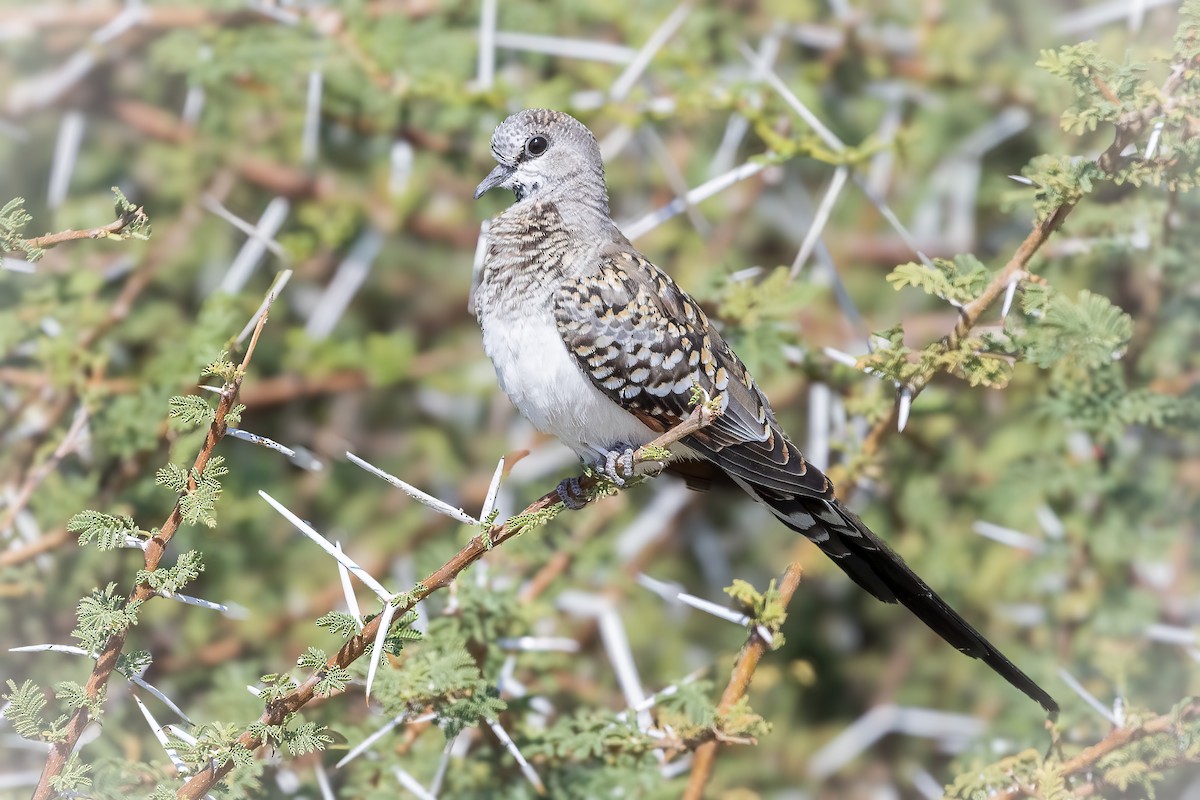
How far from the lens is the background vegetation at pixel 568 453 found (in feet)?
7.66

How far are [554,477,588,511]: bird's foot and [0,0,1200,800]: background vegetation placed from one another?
0.25 metres

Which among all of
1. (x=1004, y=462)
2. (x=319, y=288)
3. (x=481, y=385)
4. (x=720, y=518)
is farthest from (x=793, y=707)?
(x=319, y=288)

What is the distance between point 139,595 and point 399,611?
0.41 meters

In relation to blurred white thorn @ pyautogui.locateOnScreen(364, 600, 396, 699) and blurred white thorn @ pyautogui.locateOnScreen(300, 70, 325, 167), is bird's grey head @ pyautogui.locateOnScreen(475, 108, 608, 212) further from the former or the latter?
blurred white thorn @ pyautogui.locateOnScreen(364, 600, 396, 699)

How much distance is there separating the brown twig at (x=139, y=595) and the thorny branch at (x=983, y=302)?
3.58ft

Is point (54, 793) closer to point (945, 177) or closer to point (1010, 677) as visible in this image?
point (1010, 677)

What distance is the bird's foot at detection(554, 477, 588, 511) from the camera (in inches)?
104

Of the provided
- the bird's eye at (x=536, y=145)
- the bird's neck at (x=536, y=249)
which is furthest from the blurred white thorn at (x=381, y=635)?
the bird's eye at (x=536, y=145)

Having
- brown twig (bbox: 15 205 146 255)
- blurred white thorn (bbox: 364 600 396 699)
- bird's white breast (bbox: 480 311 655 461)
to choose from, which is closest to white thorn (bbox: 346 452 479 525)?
blurred white thorn (bbox: 364 600 396 699)

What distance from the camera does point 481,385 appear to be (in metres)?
4.00

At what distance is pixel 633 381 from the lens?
2.69m

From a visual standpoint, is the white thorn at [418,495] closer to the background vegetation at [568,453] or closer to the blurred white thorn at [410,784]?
the background vegetation at [568,453]

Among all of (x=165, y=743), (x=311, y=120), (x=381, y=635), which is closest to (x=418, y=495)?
(x=381, y=635)

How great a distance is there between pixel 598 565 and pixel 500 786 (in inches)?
29.9
